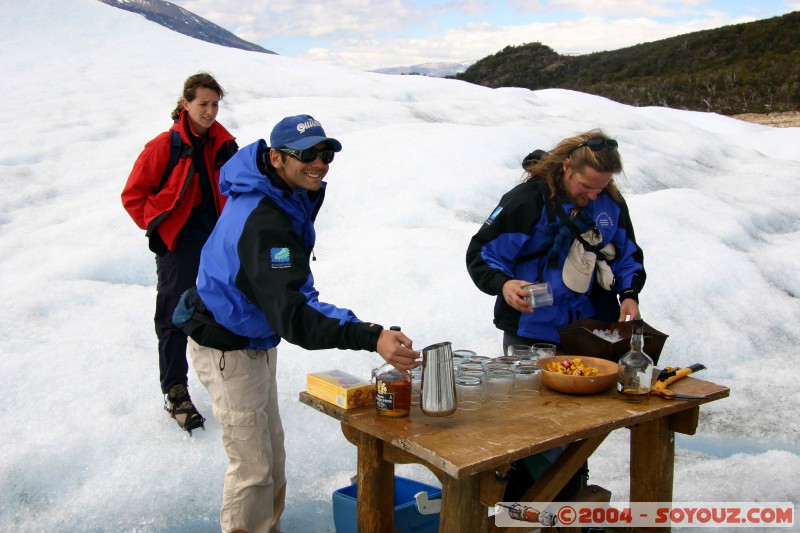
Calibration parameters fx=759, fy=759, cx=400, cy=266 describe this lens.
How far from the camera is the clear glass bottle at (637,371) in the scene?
2936mm

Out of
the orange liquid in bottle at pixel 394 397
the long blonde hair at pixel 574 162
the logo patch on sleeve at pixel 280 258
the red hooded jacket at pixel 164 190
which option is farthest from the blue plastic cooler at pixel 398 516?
the red hooded jacket at pixel 164 190

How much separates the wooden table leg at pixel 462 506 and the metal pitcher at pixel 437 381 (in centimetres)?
24

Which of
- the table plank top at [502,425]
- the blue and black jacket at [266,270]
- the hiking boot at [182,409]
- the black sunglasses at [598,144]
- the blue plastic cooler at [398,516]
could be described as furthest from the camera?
the hiking boot at [182,409]

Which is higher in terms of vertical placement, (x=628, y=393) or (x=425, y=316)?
(x=628, y=393)

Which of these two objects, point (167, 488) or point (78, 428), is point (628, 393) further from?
point (78, 428)

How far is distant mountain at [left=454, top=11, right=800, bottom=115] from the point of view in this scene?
79.4ft

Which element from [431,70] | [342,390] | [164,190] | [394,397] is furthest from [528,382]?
[431,70]

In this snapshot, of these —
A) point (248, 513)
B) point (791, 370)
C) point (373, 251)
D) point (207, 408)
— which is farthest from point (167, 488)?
point (791, 370)

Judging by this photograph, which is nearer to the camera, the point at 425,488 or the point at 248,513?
the point at 248,513

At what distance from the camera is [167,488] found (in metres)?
4.05

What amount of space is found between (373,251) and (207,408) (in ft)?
8.13

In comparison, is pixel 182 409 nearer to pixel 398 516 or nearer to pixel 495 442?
pixel 398 516

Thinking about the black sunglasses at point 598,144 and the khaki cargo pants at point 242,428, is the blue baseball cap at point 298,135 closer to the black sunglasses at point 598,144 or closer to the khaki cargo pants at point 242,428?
the khaki cargo pants at point 242,428

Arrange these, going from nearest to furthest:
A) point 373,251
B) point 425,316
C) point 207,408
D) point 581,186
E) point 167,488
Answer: point 581,186 < point 167,488 < point 207,408 < point 425,316 < point 373,251
